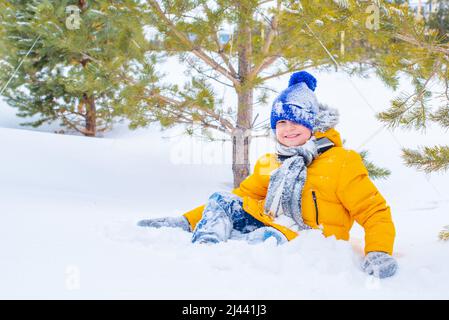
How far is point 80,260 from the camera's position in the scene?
1.57 metres

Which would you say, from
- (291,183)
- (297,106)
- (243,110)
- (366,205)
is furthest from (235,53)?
(366,205)

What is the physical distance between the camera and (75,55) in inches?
245

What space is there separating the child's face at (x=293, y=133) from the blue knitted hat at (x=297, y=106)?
0.06 feet

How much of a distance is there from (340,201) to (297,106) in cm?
46

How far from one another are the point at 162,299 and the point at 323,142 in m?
1.05

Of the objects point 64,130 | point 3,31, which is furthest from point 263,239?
point 64,130

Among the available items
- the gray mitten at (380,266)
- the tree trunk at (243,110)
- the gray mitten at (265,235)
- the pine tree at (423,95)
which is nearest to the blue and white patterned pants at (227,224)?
the gray mitten at (265,235)

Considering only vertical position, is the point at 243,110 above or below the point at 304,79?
above

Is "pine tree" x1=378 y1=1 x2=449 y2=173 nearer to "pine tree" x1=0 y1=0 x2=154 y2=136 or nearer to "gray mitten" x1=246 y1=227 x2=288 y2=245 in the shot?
"gray mitten" x1=246 y1=227 x2=288 y2=245

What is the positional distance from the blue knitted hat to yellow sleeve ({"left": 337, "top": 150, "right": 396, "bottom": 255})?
0.83ft

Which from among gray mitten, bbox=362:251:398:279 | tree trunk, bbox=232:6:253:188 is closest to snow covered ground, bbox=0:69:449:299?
gray mitten, bbox=362:251:398:279

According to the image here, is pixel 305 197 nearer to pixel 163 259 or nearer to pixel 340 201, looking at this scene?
pixel 340 201

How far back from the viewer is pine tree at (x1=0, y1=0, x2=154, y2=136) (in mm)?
4082
